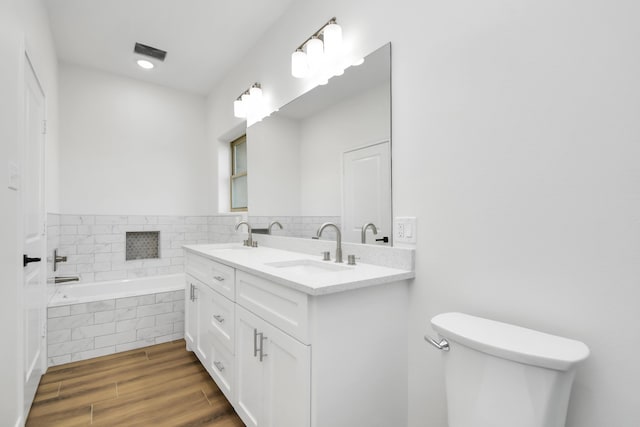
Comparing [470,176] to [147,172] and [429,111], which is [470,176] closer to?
[429,111]

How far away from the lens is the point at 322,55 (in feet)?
5.90

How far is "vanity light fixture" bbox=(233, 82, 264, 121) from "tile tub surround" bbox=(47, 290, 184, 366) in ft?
5.73

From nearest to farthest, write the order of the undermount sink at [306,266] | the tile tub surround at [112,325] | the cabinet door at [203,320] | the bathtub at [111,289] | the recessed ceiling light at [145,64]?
1. the undermount sink at [306,266]
2. the cabinet door at [203,320]
3. the tile tub surround at [112,325]
4. the bathtub at [111,289]
5. the recessed ceiling light at [145,64]

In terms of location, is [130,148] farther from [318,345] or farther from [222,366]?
[318,345]

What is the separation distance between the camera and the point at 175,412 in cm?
174

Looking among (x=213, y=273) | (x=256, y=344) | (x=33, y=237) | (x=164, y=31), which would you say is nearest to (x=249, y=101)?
(x=164, y=31)

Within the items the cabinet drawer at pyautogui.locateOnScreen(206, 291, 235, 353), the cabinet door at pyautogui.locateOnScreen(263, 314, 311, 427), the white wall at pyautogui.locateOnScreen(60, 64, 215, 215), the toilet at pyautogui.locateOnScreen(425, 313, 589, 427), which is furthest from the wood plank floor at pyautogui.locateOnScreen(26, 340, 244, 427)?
the white wall at pyautogui.locateOnScreen(60, 64, 215, 215)

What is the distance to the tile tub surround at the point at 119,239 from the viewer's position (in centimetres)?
304

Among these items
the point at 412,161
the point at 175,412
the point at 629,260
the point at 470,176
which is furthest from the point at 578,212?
the point at 175,412

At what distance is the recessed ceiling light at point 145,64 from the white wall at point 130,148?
408 mm

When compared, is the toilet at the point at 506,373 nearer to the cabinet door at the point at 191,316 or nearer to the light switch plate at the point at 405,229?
the light switch plate at the point at 405,229

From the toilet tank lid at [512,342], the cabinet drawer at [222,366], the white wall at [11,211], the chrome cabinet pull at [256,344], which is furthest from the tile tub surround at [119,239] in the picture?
the toilet tank lid at [512,342]

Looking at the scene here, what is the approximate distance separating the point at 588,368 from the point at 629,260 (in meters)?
0.33

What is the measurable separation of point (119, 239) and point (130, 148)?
101 cm
